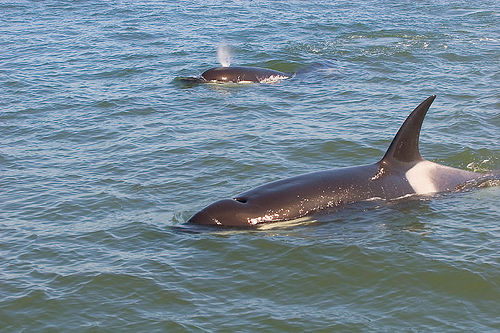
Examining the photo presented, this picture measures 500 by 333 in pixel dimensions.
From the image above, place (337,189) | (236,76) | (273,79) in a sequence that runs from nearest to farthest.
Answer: (337,189) < (236,76) < (273,79)

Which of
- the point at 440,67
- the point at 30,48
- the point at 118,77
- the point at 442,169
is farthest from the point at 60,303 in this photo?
the point at 30,48

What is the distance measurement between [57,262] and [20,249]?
74 centimetres

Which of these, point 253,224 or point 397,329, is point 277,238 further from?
point 397,329

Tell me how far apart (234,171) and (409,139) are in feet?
11.6

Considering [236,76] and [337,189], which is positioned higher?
[236,76]

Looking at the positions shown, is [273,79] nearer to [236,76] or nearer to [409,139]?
[236,76]

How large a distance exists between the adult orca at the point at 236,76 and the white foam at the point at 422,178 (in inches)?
340

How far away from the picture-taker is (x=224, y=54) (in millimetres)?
22156

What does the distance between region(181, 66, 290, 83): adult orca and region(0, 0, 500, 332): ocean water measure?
1.19ft

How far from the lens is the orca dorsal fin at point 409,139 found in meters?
10.5

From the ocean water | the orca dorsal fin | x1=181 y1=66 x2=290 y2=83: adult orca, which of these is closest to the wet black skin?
x1=181 y1=66 x2=290 y2=83: adult orca

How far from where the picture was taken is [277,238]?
10078mm

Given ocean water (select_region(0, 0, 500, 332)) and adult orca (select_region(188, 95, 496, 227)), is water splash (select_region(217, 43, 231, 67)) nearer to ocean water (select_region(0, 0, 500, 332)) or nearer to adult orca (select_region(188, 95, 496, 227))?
ocean water (select_region(0, 0, 500, 332))

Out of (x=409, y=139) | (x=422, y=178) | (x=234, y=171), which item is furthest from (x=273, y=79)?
(x=409, y=139)
